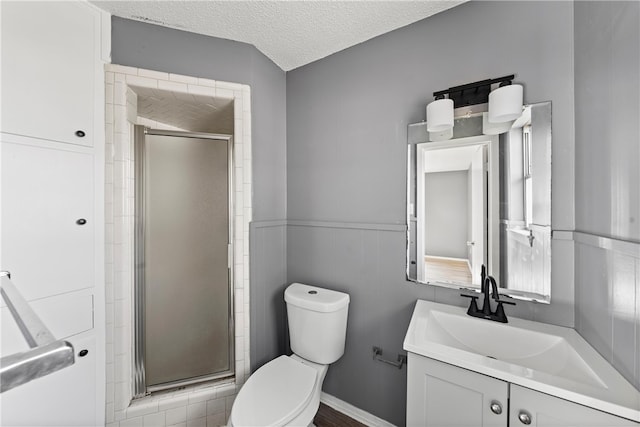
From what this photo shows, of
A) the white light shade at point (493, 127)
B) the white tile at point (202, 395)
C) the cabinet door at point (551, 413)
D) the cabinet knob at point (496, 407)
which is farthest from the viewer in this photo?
the white tile at point (202, 395)

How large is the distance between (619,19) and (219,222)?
2.04 metres

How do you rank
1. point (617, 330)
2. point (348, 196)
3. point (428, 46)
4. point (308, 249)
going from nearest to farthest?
point (617, 330), point (428, 46), point (348, 196), point (308, 249)

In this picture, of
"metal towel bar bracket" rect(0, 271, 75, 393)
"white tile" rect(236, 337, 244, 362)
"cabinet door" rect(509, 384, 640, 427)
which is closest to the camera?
"metal towel bar bracket" rect(0, 271, 75, 393)

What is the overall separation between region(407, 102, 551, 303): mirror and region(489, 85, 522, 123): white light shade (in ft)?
0.22

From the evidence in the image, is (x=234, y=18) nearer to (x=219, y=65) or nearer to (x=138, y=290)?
(x=219, y=65)

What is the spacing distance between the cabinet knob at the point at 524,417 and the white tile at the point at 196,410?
5.34 feet

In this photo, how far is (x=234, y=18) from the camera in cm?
148

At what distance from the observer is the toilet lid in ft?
3.83

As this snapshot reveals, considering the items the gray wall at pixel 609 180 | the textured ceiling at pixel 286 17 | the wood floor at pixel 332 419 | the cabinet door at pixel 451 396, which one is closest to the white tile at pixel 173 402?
the wood floor at pixel 332 419

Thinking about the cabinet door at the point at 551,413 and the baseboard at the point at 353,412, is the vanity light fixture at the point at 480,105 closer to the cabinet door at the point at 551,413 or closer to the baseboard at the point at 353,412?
the cabinet door at the point at 551,413

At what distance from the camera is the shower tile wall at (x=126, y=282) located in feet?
4.70

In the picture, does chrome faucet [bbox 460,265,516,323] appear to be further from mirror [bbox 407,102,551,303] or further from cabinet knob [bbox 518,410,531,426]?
cabinet knob [bbox 518,410,531,426]

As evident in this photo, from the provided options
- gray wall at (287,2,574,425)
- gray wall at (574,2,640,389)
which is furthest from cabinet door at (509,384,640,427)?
gray wall at (287,2,574,425)

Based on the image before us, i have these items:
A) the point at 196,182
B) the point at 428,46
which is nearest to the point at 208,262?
the point at 196,182
